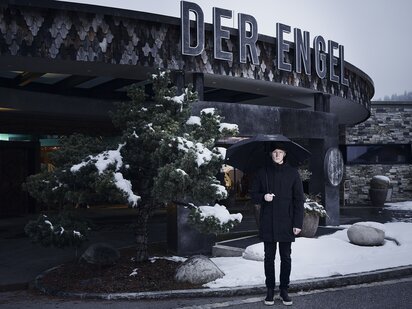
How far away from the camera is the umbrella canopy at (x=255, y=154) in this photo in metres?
6.31

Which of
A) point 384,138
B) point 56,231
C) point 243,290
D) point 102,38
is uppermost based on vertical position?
point 102,38

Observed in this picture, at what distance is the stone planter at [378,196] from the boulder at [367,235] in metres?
12.0

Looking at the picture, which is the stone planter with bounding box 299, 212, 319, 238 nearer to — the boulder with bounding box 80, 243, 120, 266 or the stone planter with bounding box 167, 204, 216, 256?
the stone planter with bounding box 167, 204, 216, 256

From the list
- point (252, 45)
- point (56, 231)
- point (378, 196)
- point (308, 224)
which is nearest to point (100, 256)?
point (56, 231)

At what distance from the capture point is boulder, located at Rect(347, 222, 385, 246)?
31.1ft

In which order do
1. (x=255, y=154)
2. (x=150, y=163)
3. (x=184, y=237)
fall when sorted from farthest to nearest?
1. (x=184, y=237)
2. (x=150, y=163)
3. (x=255, y=154)

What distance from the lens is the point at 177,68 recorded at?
10.1 metres

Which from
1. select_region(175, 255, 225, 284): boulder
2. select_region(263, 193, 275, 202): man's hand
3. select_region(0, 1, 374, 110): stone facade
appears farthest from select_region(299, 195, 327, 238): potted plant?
select_region(263, 193, 275, 202): man's hand

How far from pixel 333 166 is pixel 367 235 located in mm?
4142

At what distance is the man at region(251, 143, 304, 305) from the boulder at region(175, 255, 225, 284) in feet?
4.66

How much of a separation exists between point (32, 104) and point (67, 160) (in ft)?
26.1

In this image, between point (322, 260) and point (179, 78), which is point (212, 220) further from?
point (179, 78)

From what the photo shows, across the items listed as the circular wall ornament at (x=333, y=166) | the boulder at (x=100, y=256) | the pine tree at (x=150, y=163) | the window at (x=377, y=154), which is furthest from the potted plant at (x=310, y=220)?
the window at (x=377, y=154)

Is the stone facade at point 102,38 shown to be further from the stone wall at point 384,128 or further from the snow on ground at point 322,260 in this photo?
the stone wall at point 384,128
